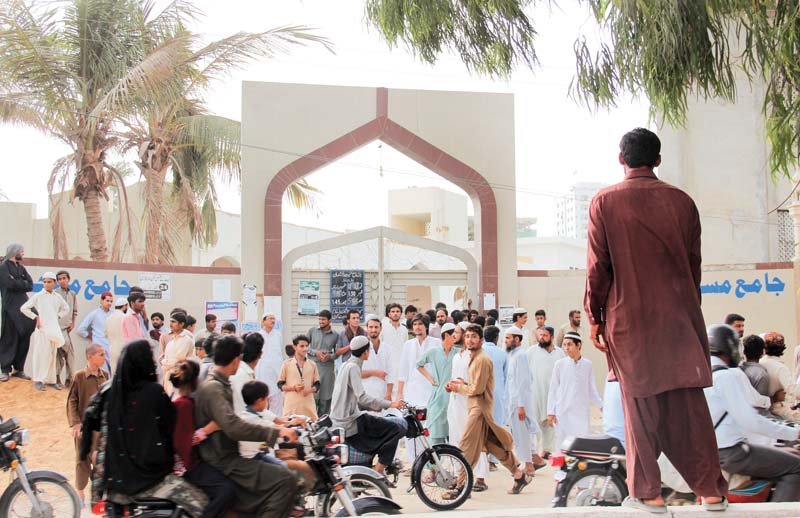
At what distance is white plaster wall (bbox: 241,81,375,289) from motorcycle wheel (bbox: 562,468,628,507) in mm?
9139

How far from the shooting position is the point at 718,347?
5.04 metres

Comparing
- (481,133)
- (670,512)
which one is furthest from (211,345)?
(481,133)

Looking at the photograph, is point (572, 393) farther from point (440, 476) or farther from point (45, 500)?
point (45, 500)

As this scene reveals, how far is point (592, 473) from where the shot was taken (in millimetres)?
5320

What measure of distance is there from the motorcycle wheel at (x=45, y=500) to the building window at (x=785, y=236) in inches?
572

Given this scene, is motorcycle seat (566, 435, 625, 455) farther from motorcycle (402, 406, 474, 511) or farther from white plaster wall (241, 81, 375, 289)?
white plaster wall (241, 81, 375, 289)

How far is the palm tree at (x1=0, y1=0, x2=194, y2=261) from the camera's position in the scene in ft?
45.4

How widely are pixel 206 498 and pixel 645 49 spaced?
12.4 feet

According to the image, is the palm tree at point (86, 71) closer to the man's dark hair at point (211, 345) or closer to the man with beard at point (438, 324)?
the man with beard at point (438, 324)

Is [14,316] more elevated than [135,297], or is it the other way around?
[135,297]

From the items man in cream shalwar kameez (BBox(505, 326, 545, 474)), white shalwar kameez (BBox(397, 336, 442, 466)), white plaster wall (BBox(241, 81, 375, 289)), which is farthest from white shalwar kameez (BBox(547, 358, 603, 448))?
white plaster wall (BBox(241, 81, 375, 289))

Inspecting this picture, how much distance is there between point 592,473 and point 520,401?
3534 millimetres

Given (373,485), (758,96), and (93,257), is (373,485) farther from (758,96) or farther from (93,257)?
(758,96)

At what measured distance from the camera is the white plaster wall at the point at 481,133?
1477cm
